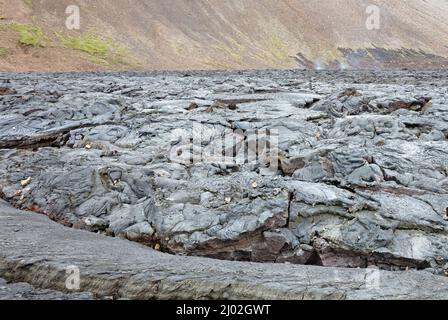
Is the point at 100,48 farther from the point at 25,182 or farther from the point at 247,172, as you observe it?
the point at 247,172

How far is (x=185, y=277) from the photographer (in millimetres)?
6570

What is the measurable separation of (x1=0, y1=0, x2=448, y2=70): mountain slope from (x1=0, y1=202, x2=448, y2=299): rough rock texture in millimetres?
35146

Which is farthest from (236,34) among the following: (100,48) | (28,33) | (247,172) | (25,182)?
(25,182)

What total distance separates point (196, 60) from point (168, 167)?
39351mm

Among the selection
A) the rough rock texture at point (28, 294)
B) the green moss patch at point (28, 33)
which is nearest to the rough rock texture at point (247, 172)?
the rough rock texture at point (28, 294)

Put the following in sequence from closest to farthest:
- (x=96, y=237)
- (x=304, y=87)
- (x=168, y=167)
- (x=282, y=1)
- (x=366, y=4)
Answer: (x=96, y=237) < (x=168, y=167) < (x=304, y=87) < (x=282, y=1) < (x=366, y=4)

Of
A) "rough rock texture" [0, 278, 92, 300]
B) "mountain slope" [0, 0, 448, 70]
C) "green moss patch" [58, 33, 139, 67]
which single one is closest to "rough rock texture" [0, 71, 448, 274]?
"rough rock texture" [0, 278, 92, 300]

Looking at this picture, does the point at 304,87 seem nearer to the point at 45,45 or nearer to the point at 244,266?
the point at 244,266

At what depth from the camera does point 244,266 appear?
732 cm

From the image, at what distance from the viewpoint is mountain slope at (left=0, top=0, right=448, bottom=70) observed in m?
47.3

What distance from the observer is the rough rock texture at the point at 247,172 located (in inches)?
340

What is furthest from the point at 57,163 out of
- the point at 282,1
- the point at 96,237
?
the point at 282,1

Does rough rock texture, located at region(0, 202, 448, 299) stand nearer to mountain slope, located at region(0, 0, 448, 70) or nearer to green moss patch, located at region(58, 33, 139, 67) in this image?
mountain slope, located at region(0, 0, 448, 70)

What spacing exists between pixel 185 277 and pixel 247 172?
4.65 meters
